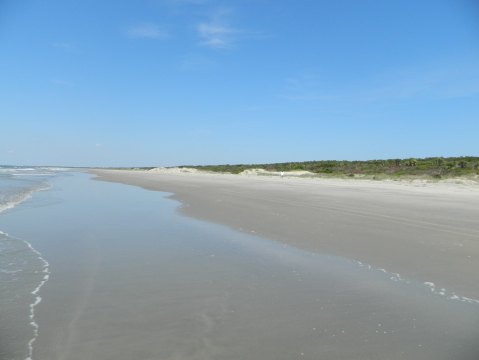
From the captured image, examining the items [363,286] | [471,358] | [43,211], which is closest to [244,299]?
[363,286]

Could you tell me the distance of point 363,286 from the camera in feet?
16.7

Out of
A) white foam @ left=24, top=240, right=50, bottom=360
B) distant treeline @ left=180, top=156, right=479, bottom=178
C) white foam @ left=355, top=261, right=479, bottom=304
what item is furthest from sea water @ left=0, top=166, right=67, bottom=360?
distant treeline @ left=180, top=156, right=479, bottom=178

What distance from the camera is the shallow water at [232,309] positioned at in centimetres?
336

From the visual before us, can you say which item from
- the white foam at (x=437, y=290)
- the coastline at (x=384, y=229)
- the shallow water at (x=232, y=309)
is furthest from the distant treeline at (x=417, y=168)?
the shallow water at (x=232, y=309)

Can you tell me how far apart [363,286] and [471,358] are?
1925 millimetres

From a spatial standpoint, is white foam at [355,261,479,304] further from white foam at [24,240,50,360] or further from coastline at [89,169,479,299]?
white foam at [24,240,50,360]

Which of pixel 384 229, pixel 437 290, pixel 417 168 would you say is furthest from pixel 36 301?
pixel 417 168

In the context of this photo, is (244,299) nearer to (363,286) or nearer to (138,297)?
(138,297)

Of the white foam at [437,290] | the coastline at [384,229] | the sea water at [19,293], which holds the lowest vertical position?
the sea water at [19,293]

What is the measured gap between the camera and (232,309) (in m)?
4.25

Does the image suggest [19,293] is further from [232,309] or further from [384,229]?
[384,229]

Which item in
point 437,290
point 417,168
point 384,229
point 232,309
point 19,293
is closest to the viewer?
point 232,309

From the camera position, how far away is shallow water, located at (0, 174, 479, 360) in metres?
3.36

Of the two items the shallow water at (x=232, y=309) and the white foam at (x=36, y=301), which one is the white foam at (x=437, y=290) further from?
the white foam at (x=36, y=301)
